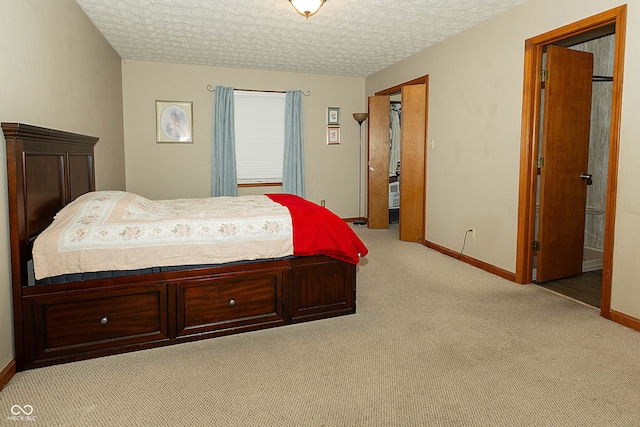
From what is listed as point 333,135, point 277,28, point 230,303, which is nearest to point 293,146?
point 333,135

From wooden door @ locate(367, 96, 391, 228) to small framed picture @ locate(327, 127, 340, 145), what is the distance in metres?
0.67

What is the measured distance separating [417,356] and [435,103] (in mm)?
3427

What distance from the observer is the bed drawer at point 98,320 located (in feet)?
7.46

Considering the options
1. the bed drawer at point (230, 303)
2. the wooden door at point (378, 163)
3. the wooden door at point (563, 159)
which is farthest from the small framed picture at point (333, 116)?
the bed drawer at point (230, 303)

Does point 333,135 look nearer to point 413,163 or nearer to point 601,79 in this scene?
point 413,163

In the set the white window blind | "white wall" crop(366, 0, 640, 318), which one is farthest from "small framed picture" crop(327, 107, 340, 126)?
"white wall" crop(366, 0, 640, 318)

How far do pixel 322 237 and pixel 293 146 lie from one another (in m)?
3.82

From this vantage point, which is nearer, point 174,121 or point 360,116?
point 174,121

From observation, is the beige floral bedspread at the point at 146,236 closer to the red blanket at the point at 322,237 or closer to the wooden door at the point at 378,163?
the red blanket at the point at 322,237

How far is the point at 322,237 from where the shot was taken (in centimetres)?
284

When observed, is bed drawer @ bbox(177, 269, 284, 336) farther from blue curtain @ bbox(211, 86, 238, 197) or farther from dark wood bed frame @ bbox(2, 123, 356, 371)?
blue curtain @ bbox(211, 86, 238, 197)

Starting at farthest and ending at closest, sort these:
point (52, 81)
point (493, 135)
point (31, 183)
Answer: point (493, 135) → point (52, 81) → point (31, 183)

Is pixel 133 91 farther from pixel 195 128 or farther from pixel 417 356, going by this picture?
pixel 417 356

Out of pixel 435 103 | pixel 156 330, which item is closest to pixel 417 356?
pixel 156 330
